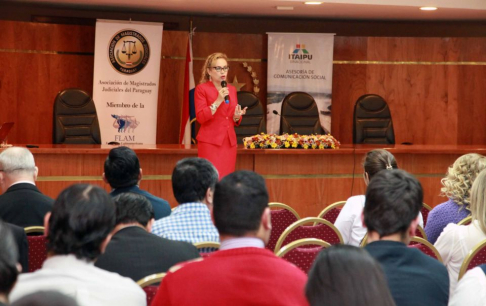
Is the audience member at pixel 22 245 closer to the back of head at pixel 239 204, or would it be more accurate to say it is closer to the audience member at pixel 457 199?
the back of head at pixel 239 204

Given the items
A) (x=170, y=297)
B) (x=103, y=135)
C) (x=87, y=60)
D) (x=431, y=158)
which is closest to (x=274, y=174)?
(x=431, y=158)

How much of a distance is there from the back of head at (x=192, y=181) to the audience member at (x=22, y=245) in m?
0.73

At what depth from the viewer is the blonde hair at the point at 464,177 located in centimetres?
388

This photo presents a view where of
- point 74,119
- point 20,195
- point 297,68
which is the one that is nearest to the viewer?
point 20,195

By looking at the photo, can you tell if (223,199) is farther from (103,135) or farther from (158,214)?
(103,135)

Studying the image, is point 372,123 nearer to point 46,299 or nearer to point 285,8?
point 285,8

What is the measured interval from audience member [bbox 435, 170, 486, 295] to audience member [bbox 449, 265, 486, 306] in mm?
885

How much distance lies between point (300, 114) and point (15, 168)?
5.41 meters

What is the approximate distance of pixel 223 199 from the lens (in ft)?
6.58

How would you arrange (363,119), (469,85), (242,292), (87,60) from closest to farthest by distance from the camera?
(242,292), (363,119), (87,60), (469,85)

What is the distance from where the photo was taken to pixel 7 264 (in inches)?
55.7

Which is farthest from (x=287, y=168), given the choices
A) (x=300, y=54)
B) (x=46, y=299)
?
(x=46, y=299)

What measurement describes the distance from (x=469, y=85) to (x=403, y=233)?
843 centimetres

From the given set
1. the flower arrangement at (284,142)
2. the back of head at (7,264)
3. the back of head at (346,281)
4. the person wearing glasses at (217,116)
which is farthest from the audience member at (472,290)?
the flower arrangement at (284,142)
